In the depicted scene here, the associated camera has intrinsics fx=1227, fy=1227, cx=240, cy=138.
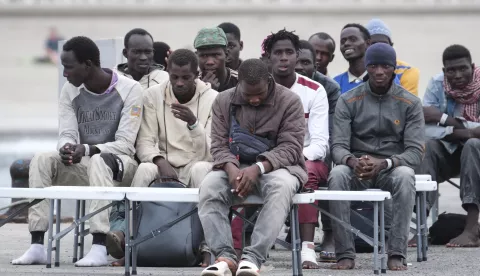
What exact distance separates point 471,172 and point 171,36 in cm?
3939

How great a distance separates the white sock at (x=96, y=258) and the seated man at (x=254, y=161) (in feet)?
3.93

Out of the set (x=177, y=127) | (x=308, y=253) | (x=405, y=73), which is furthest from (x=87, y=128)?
(x=405, y=73)

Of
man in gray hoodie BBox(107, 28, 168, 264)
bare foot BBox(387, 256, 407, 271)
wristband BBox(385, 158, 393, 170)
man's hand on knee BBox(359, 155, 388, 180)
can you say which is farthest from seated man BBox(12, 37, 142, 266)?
bare foot BBox(387, 256, 407, 271)

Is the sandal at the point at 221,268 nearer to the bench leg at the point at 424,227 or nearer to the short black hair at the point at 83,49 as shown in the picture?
the bench leg at the point at 424,227

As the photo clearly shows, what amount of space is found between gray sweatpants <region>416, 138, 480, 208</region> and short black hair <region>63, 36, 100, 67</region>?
9.98 ft

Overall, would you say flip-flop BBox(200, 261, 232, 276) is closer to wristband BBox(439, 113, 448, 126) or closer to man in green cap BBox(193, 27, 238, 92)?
man in green cap BBox(193, 27, 238, 92)

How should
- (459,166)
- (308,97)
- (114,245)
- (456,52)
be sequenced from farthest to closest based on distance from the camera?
(459,166) < (456,52) < (308,97) < (114,245)

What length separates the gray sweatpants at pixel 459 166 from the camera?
34.8 ft

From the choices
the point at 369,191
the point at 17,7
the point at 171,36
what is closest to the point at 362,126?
the point at 369,191

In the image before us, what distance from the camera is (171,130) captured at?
955cm

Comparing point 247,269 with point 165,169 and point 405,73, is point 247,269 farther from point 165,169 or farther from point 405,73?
point 405,73

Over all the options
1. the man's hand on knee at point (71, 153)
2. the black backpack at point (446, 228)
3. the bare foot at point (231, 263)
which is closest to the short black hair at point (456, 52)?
the black backpack at point (446, 228)

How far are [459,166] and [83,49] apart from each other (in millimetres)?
3659

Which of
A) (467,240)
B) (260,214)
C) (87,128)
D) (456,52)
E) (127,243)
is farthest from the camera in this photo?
(456,52)
